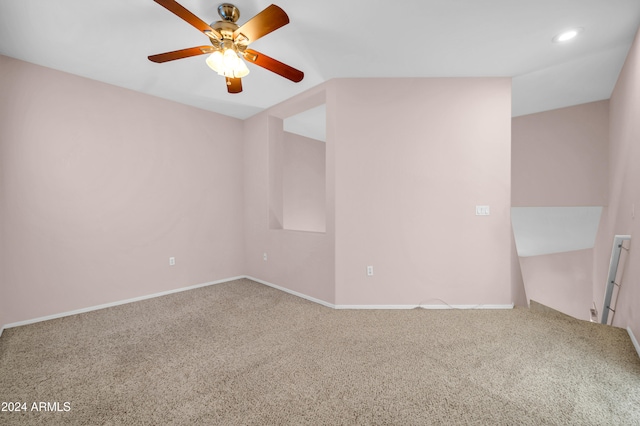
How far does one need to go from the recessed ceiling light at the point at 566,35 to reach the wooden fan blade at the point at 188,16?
275 cm

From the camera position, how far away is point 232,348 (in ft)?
7.20

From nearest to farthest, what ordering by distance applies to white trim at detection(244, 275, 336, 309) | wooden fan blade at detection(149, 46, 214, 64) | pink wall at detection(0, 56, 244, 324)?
wooden fan blade at detection(149, 46, 214, 64)
pink wall at detection(0, 56, 244, 324)
white trim at detection(244, 275, 336, 309)

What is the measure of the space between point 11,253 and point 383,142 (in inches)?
152

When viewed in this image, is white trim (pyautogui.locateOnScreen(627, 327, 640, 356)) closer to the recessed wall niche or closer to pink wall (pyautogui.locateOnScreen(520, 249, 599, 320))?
pink wall (pyautogui.locateOnScreen(520, 249, 599, 320))

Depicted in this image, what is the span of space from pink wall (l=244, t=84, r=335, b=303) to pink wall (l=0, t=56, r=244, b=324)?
369 mm

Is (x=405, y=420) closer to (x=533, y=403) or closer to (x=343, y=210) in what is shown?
(x=533, y=403)

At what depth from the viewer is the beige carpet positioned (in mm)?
1484

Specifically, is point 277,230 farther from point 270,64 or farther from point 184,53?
point 184,53

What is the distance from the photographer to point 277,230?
3932 millimetres

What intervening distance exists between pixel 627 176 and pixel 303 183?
4594 mm

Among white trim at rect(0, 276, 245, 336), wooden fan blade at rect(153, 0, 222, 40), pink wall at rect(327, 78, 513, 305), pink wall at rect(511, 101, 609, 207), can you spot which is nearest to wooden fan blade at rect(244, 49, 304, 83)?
wooden fan blade at rect(153, 0, 222, 40)

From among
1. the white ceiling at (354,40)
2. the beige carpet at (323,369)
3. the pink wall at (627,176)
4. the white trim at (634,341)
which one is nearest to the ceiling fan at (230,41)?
the white ceiling at (354,40)

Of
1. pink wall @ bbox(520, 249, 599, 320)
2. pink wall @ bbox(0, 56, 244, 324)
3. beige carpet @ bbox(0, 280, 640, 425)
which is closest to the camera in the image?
beige carpet @ bbox(0, 280, 640, 425)

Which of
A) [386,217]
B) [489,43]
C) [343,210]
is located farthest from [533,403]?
[489,43]
